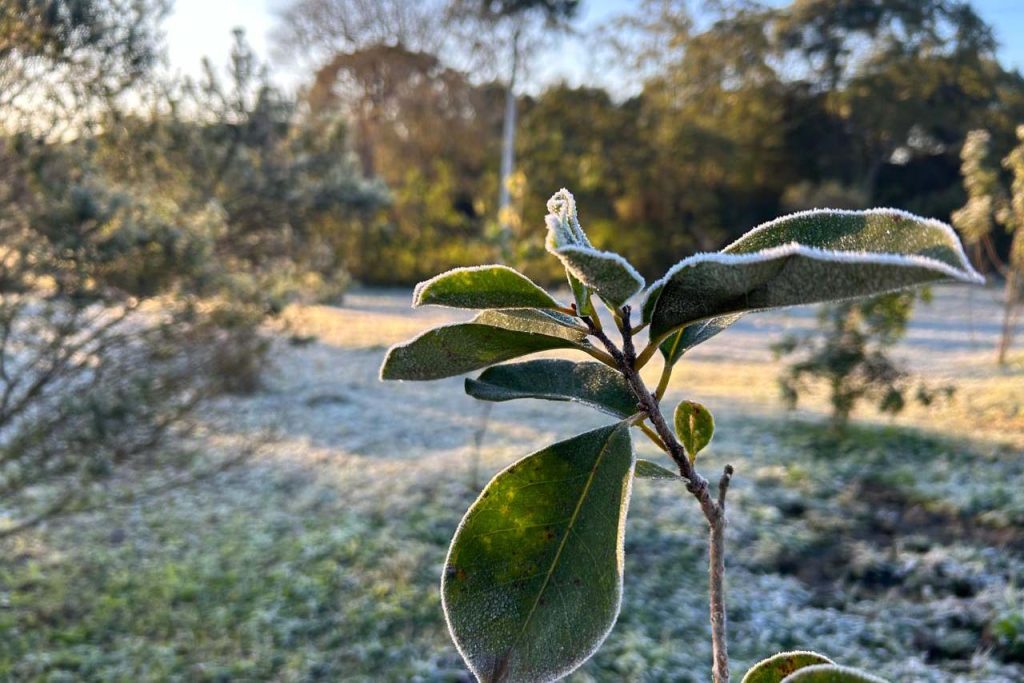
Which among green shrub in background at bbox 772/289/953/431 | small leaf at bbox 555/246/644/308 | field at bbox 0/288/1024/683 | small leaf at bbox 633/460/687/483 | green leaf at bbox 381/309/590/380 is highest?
small leaf at bbox 555/246/644/308

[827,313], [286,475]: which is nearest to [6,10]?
[286,475]

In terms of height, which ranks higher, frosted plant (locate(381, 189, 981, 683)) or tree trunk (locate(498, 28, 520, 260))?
tree trunk (locate(498, 28, 520, 260))

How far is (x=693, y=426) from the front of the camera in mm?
538

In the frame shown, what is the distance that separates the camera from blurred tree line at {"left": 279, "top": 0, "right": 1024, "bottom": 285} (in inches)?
437

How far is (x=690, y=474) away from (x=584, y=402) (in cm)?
9

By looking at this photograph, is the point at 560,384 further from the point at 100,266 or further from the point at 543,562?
the point at 100,266

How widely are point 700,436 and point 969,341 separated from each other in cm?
878

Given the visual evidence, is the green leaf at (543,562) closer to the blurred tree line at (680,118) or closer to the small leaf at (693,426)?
the small leaf at (693,426)

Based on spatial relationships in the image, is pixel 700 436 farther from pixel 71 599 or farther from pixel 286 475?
pixel 286 475

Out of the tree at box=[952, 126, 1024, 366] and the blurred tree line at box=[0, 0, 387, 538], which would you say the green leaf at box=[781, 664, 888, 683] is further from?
the tree at box=[952, 126, 1024, 366]

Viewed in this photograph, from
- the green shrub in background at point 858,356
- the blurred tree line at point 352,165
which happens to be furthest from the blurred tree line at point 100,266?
the green shrub in background at point 858,356

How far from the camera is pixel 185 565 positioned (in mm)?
2879

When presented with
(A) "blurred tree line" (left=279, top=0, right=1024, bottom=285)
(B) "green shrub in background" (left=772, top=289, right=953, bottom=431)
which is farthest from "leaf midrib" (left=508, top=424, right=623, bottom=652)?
(A) "blurred tree line" (left=279, top=0, right=1024, bottom=285)

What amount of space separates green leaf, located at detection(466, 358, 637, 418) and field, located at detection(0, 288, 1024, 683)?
1886mm
